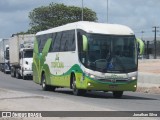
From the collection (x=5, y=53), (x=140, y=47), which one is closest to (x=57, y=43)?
(x=140, y=47)

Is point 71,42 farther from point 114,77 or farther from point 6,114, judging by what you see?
point 6,114

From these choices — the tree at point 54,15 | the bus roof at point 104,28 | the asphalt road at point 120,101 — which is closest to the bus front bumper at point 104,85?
the asphalt road at point 120,101

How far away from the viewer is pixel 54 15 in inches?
3939

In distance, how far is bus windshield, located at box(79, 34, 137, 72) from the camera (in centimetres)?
2370

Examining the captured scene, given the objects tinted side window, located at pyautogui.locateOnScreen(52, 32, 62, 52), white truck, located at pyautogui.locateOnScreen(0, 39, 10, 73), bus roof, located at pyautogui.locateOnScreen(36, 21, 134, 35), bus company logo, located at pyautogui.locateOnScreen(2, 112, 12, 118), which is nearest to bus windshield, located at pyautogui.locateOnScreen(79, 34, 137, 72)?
bus roof, located at pyautogui.locateOnScreen(36, 21, 134, 35)

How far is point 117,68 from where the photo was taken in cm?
2380

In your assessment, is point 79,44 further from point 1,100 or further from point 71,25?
point 1,100

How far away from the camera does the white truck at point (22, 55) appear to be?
46.7m

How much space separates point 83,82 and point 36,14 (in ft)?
259

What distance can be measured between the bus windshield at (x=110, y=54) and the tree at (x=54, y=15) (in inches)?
2881

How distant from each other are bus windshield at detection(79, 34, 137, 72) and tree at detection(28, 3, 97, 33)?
73.2 m

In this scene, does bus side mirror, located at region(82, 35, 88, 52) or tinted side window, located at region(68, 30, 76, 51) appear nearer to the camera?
bus side mirror, located at region(82, 35, 88, 52)

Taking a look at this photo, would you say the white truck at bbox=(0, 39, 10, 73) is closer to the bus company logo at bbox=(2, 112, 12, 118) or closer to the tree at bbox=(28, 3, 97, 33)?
the tree at bbox=(28, 3, 97, 33)

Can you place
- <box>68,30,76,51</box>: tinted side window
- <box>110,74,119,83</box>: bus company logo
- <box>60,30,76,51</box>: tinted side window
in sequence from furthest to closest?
<box>60,30,76,51</box>: tinted side window → <box>68,30,76,51</box>: tinted side window → <box>110,74,119,83</box>: bus company logo
